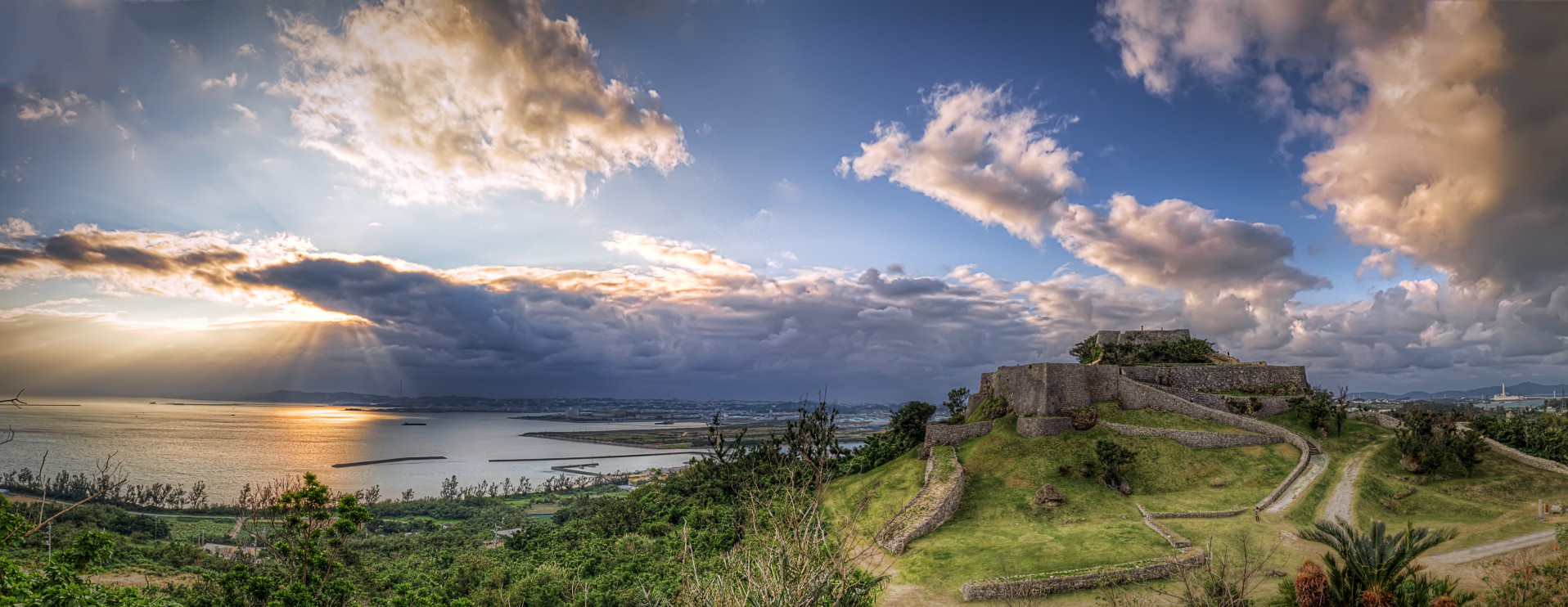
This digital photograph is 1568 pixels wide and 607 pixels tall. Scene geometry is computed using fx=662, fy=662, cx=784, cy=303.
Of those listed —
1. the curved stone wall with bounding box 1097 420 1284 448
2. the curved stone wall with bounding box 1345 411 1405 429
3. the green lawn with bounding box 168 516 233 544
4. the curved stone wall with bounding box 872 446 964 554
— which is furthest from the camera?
the green lawn with bounding box 168 516 233 544

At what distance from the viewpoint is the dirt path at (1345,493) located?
22.6m

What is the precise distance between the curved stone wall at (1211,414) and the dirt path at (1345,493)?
1284 mm

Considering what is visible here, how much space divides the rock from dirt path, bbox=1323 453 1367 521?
826cm

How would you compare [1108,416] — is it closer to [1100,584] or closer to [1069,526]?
[1069,526]

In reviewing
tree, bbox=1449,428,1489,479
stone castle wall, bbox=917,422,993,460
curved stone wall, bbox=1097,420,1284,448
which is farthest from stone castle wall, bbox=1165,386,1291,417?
stone castle wall, bbox=917,422,993,460

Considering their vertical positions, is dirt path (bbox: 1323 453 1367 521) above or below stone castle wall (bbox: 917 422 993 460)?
below

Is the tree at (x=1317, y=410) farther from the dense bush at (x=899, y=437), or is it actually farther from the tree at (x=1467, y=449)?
the dense bush at (x=899, y=437)

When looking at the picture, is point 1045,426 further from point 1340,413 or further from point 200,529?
point 200,529

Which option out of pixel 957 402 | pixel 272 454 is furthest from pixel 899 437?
pixel 272 454

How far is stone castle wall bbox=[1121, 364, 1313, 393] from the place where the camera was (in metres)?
34.6

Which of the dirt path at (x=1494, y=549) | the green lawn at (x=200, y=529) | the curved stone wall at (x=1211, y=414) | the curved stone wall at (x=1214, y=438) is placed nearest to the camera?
the dirt path at (x=1494, y=549)

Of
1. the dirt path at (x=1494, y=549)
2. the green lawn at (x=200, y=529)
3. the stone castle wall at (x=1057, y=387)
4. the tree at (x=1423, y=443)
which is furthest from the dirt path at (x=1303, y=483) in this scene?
the green lawn at (x=200, y=529)

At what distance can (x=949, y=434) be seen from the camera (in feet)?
114

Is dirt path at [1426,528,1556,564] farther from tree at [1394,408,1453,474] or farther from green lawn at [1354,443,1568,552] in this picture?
tree at [1394,408,1453,474]
